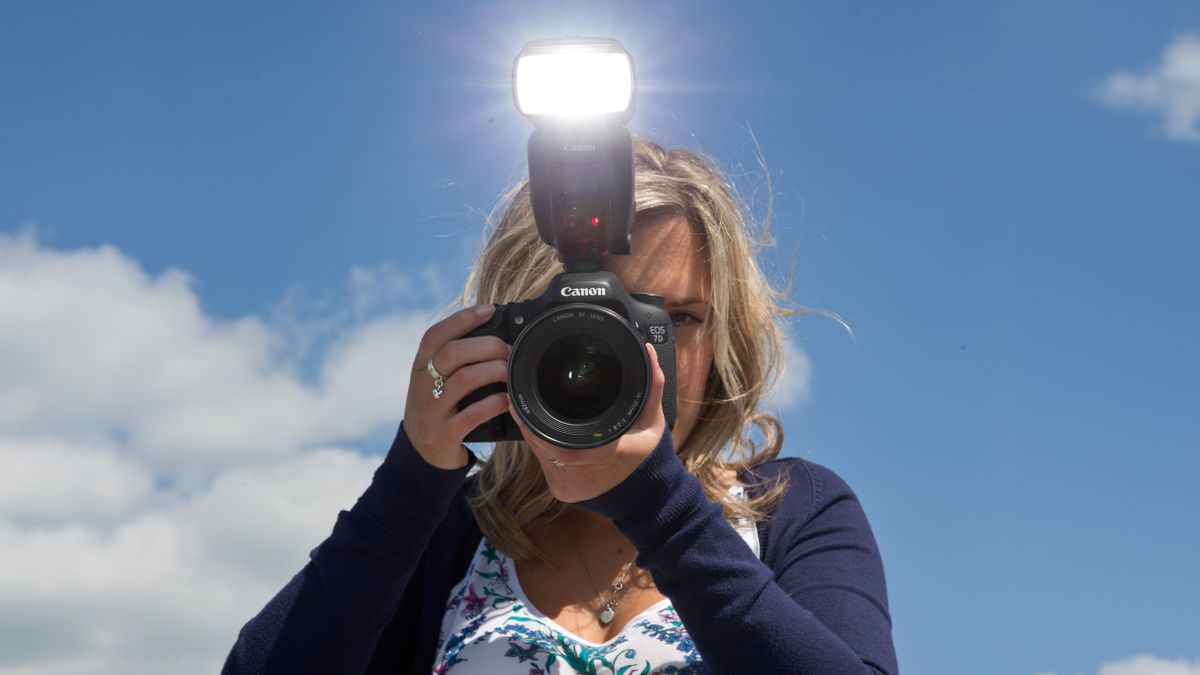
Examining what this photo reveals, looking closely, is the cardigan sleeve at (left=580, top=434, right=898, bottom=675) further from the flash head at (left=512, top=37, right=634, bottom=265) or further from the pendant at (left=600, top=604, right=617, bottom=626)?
the flash head at (left=512, top=37, right=634, bottom=265)

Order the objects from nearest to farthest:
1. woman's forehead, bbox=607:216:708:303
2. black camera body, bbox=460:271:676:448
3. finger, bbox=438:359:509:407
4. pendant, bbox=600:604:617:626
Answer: black camera body, bbox=460:271:676:448
finger, bbox=438:359:509:407
pendant, bbox=600:604:617:626
woman's forehead, bbox=607:216:708:303

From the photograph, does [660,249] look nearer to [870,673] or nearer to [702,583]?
[702,583]

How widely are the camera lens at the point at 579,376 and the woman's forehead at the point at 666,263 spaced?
0.29 m

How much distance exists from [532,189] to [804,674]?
1.06 meters

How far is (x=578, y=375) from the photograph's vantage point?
2.21m

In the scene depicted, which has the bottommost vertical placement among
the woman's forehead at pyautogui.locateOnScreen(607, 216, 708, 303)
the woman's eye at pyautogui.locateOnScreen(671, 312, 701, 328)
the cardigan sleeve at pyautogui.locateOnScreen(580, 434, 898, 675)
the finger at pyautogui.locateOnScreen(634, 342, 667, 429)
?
the cardigan sleeve at pyautogui.locateOnScreen(580, 434, 898, 675)

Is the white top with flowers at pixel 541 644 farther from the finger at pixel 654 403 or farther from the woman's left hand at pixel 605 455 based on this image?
the finger at pixel 654 403

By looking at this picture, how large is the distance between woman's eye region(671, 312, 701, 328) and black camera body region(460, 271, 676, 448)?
225 millimetres

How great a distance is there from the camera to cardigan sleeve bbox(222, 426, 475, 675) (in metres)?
2.26

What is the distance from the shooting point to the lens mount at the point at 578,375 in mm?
2127

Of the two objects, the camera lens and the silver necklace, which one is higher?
the camera lens

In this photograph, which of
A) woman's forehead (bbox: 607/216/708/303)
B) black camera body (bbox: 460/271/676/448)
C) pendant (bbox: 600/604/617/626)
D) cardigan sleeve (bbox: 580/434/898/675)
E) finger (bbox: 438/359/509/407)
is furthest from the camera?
woman's forehead (bbox: 607/216/708/303)

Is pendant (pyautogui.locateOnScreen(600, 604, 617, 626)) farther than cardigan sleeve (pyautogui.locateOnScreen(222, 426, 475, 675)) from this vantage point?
Yes

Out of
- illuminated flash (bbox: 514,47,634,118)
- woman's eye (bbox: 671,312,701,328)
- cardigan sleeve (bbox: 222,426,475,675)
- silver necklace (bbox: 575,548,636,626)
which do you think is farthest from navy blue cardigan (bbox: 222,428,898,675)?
illuminated flash (bbox: 514,47,634,118)
